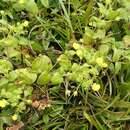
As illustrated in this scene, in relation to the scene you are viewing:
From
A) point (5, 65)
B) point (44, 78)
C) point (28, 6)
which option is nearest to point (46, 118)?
point (44, 78)

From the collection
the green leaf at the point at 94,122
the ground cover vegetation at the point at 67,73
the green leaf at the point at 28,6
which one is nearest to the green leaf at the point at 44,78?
the ground cover vegetation at the point at 67,73

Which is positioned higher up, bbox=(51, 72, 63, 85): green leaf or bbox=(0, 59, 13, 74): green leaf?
bbox=(0, 59, 13, 74): green leaf

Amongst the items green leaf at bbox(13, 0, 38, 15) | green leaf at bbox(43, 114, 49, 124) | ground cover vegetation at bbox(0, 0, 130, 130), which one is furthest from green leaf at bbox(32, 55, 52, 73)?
green leaf at bbox(13, 0, 38, 15)

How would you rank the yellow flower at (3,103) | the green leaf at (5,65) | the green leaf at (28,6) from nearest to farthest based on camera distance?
the yellow flower at (3,103) < the green leaf at (5,65) < the green leaf at (28,6)

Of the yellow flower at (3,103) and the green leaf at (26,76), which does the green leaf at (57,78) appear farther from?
the yellow flower at (3,103)

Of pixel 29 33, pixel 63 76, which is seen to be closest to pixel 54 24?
pixel 29 33

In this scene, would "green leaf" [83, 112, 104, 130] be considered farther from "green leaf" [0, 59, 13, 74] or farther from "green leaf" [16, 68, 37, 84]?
"green leaf" [0, 59, 13, 74]
